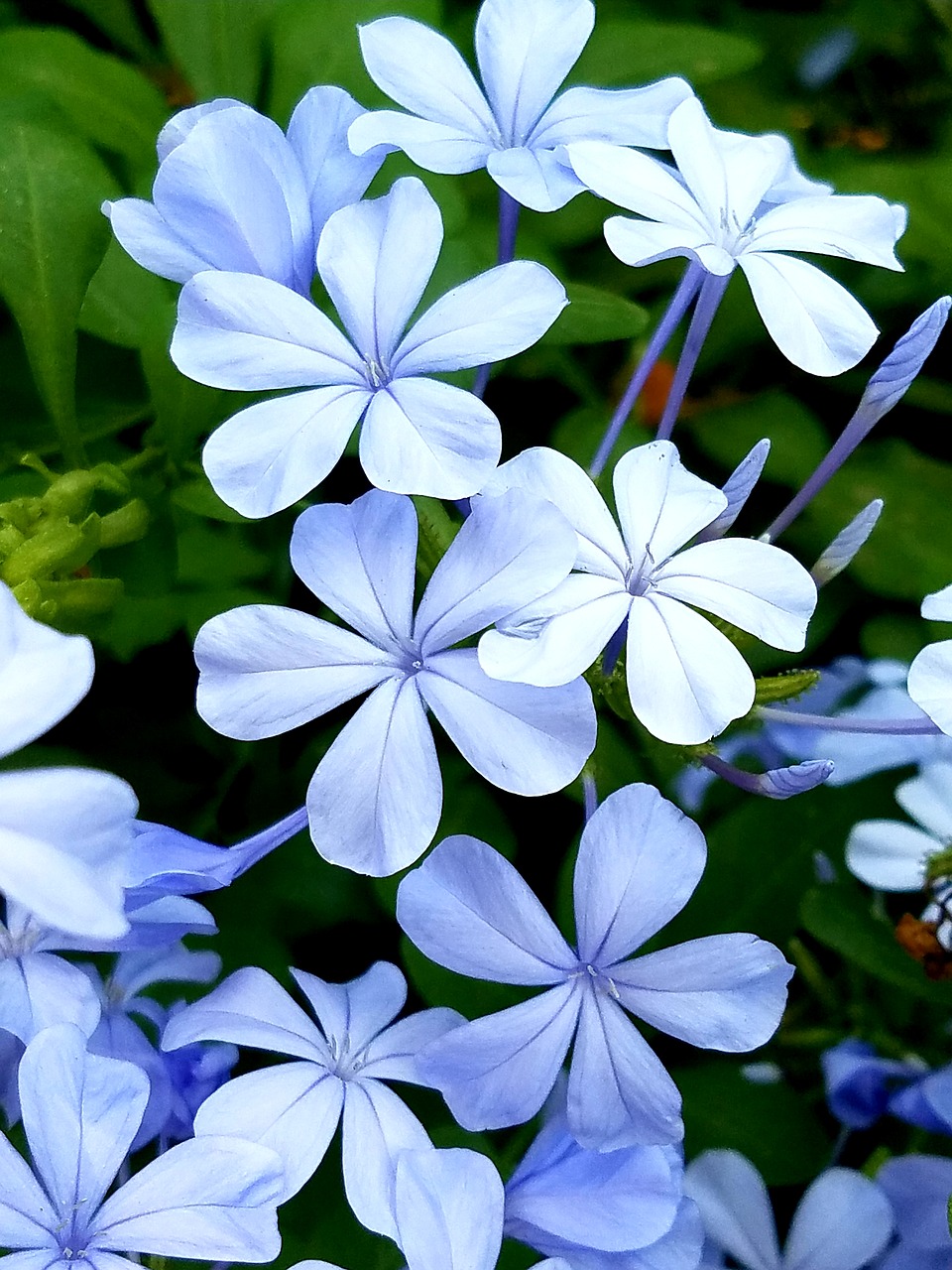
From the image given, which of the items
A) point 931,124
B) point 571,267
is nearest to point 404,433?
point 571,267

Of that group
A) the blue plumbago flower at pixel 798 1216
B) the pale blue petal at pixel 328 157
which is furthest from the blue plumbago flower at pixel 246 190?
the blue plumbago flower at pixel 798 1216

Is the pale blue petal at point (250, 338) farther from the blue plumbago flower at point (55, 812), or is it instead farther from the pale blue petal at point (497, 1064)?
the pale blue petal at point (497, 1064)

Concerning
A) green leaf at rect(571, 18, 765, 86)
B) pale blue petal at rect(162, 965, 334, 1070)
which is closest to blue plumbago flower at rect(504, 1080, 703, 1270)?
pale blue petal at rect(162, 965, 334, 1070)

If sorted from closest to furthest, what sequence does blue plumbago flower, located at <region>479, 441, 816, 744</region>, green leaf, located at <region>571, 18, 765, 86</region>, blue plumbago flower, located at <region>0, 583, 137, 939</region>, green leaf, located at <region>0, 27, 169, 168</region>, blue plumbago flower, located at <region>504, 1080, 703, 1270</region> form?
blue plumbago flower, located at <region>0, 583, 137, 939</region>
blue plumbago flower, located at <region>479, 441, 816, 744</region>
blue plumbago flower, located at <region>504, 1080, 703, 1270</region>
green leaf, located at <region>0, 27, 169, 168</region>
green leaf, located at <region>571, 18, 765, 86</region>

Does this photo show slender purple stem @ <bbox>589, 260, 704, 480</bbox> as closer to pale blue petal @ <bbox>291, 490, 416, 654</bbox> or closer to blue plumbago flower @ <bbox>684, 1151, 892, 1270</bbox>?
pale blue petal @ <bbox>291, 490, 416, 654</bbox>

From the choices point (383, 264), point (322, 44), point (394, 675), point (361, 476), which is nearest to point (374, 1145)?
point (394, 675)

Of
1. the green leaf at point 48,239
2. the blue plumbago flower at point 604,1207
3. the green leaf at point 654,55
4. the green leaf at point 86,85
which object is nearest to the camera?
the blue plumbago flower at point 604,1207
